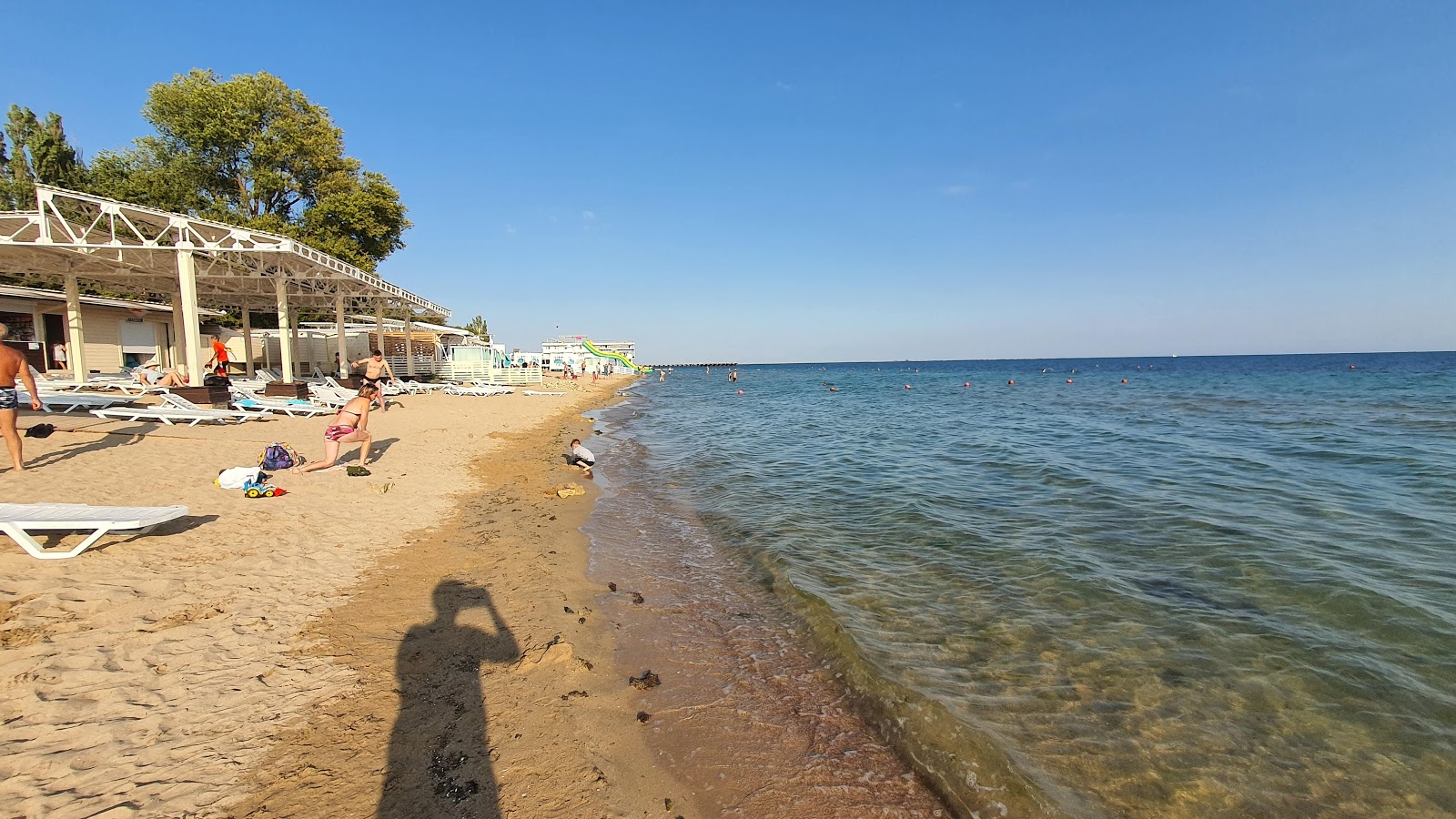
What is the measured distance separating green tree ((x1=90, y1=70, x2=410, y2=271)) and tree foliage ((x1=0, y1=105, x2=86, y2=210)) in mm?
4334

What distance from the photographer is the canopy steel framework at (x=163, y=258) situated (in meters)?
13.4

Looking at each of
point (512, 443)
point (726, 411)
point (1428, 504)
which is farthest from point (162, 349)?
point (1428, 504)

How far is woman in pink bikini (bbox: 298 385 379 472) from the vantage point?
28.9ft

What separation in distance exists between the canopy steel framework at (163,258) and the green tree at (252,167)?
5594 mm

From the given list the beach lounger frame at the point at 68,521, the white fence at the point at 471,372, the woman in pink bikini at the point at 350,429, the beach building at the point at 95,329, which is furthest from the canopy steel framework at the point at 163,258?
the beach lounger frame at the point at 68,521

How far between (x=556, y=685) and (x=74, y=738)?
229 cm

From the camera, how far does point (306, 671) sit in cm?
364

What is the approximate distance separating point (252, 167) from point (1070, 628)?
35654mm

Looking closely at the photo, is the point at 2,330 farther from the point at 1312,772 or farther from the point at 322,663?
the point at 1312,772

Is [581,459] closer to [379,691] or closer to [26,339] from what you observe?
[379,691]

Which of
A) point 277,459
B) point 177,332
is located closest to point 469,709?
point 277,459

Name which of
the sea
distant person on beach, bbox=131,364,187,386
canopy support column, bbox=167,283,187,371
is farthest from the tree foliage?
the sea

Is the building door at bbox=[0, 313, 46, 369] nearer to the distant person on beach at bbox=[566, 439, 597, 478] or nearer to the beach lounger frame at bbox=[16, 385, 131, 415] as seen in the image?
the beach lounger frame at bbox=[16, 385, 131, 415]

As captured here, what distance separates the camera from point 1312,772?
131 inches
